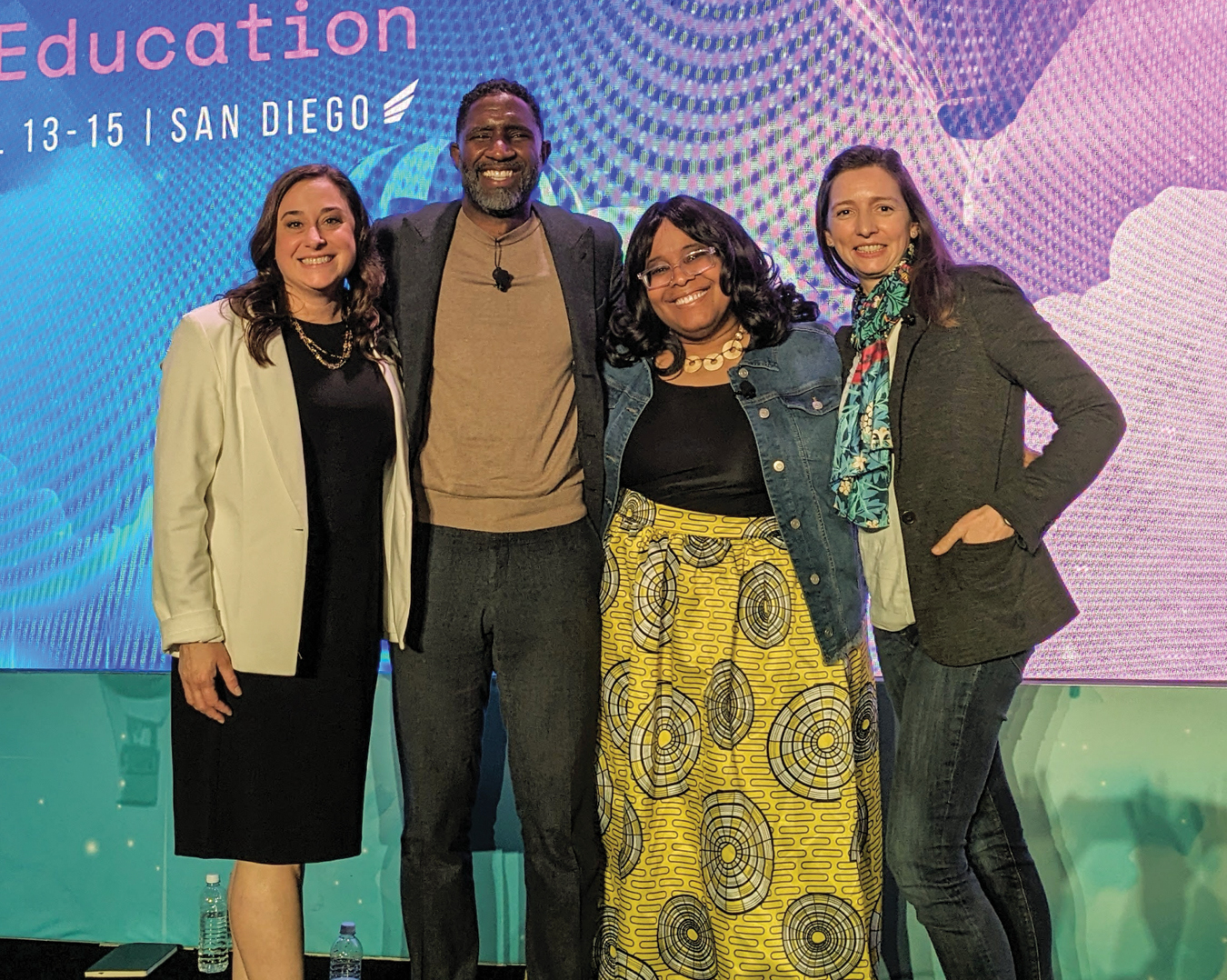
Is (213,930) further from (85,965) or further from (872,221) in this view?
(872,221)

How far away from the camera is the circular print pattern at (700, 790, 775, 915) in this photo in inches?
81.7

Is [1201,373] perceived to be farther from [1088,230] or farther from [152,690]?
[152,690]

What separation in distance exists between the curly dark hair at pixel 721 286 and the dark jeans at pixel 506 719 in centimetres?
44

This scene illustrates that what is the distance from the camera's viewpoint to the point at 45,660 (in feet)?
10.2

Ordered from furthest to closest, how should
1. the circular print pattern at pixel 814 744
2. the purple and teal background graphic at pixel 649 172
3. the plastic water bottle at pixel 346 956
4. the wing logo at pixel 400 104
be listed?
the wing logo at pixel 400 104, the plastic water bottle at pixel 346 956, the purple and teal background graphic at pixel 649 172, the circular print pattern at pixel 814 744

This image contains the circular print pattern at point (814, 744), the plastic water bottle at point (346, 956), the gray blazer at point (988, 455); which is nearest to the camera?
the gray blazer at point (988, 455)

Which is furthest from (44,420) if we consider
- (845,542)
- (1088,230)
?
(1088,230)

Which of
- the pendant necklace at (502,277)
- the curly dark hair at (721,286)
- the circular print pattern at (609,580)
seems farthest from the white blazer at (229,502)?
the curly dark hair at (721,286)

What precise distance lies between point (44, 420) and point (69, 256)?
480 mm

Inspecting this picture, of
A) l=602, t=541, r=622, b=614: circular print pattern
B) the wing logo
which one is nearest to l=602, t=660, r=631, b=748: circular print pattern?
l=602, t=541, r=622, b=614: circular print pattern

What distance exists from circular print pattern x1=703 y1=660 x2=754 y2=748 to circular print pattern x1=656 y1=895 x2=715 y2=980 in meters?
0.35

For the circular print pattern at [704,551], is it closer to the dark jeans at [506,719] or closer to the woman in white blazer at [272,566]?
the dark jeans at [506,719]

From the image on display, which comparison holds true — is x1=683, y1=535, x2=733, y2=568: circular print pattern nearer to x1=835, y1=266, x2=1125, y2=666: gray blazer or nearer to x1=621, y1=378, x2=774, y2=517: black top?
x1=621, y1=378, x2=774, y2=517: black top

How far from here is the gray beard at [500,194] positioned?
89.1 inches
